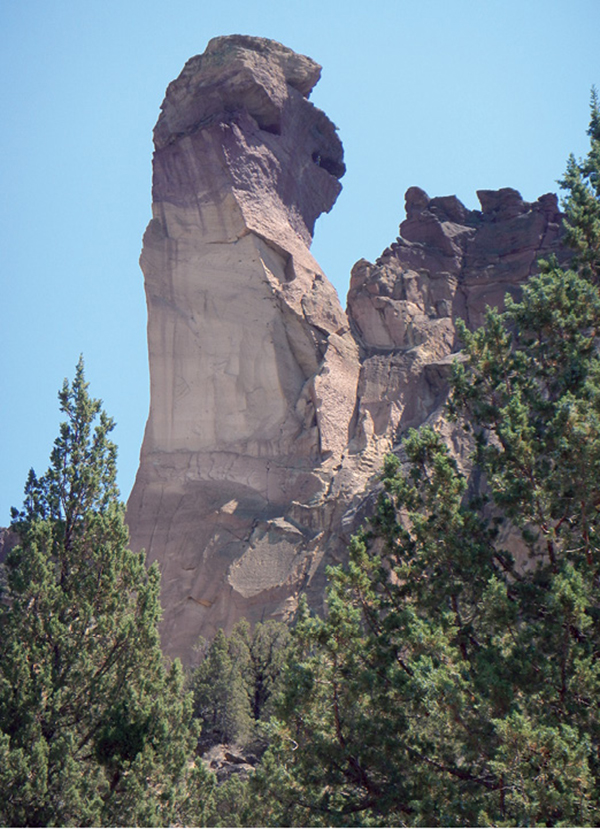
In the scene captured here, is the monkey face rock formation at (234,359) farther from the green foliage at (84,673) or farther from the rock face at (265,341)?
the green foliage at (84,673)

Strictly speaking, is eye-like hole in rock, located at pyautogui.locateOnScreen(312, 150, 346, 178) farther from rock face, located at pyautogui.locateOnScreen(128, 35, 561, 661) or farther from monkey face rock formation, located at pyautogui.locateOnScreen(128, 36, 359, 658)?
monkey face rock formation, located at pyautogui.locateOnScreen(128, 36, 359, 658)

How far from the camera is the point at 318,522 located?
39344 millimetres

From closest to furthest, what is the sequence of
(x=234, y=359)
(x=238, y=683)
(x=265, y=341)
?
(x=238, y=683)
(x=265, y=341)
(x=234, y=359)

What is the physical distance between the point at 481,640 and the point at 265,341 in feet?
95.2

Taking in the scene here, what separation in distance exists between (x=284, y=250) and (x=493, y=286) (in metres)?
9.84

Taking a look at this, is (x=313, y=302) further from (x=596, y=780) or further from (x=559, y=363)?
(x=596, y=780)

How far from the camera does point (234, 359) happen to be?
4306 centimetres

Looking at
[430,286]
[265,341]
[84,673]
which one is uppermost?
[430,286]

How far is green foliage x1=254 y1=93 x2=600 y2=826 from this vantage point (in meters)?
12.7

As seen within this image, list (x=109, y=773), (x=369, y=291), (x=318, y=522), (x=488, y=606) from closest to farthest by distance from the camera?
(x=488, y=606) → (x=109, y=773) → (x=318, y=522) → (x=369, y=291)

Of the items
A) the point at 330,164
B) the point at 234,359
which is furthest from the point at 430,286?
the point at 234,359

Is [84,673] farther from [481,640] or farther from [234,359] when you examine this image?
[234,359]

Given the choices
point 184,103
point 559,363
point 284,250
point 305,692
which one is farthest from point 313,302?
point 305,692

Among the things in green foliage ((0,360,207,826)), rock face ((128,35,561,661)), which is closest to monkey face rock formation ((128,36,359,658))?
rock face ((128,35,561,661))
